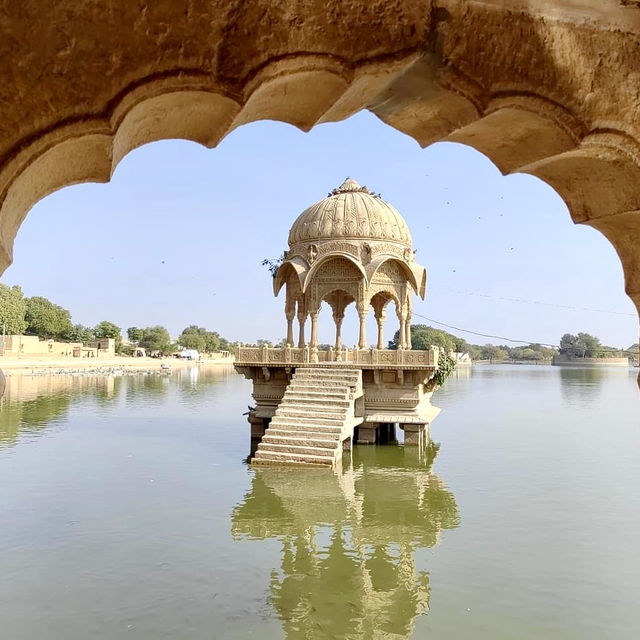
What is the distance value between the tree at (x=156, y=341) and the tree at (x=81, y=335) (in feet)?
46.1

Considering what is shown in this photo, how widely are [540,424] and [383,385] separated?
8160 millimetres

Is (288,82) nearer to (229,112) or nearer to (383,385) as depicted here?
(229,112)

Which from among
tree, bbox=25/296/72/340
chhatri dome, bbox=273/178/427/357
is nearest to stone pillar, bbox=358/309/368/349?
chhatri dome, bbox=273/178/427/357

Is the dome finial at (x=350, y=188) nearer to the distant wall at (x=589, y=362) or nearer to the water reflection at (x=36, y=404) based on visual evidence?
the water reflection at (x=36, y=404)

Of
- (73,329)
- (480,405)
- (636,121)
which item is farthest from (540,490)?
(73,329)

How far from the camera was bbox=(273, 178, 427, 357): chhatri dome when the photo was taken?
581 inches

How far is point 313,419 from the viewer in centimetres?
1198

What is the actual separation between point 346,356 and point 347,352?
142 millimetres

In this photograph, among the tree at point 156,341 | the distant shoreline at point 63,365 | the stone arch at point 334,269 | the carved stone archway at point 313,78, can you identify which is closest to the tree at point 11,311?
the distant shoreline at point 63,365

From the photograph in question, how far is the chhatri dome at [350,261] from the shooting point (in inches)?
581

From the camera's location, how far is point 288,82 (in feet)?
6.63

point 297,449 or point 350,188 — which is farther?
point 350,188

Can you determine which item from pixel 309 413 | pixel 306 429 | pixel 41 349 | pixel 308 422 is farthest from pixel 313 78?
pixel 41 349

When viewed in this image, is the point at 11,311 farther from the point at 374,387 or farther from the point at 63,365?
the point at 374,387
